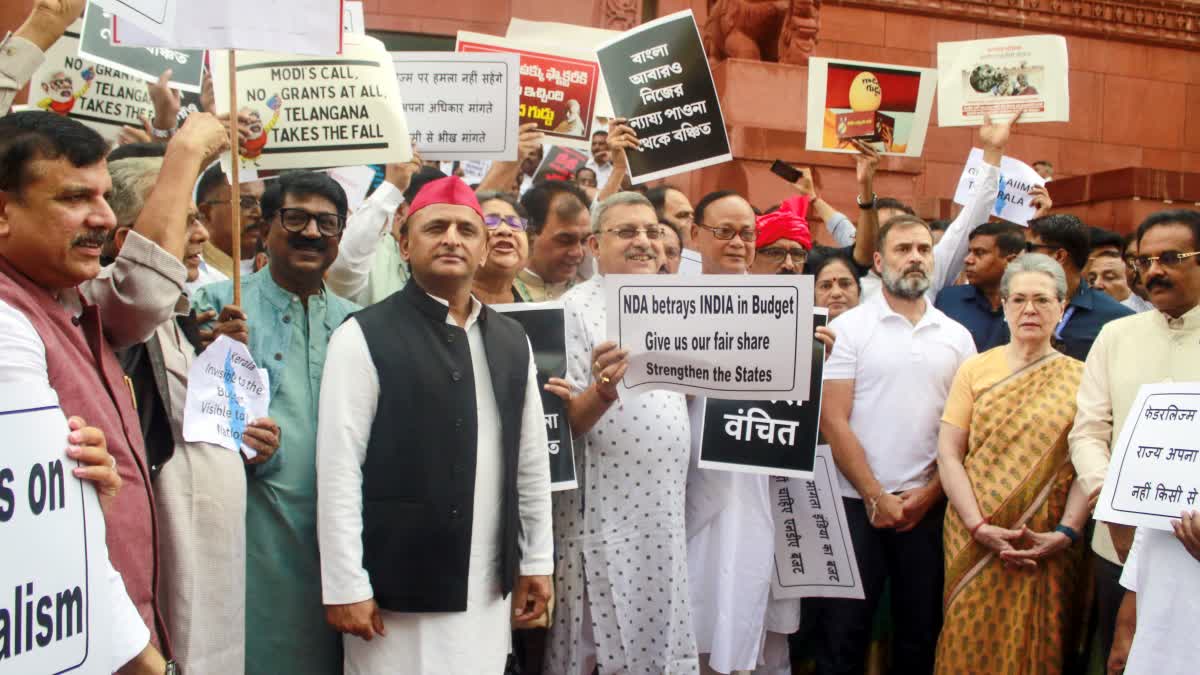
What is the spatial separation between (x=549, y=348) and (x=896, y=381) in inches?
62.2

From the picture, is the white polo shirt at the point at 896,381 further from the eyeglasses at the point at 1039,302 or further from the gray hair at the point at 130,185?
the gray hair at the point at 130,185

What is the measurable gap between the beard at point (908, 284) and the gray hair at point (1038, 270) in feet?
1.12

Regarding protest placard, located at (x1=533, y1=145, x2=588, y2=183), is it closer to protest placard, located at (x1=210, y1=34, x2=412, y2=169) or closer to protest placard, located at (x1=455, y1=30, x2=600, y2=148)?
protest placard, located at (x1=455, y1=30, x2=600, y2=148)

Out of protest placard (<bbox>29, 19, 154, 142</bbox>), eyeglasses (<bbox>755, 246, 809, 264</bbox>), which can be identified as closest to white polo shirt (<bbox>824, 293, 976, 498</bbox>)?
eyeglasses (<bbox>755, 246, 809, 264</bbox>)

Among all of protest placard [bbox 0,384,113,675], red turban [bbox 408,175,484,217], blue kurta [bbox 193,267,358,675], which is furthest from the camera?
red turban [bbox 408,175,484,217]

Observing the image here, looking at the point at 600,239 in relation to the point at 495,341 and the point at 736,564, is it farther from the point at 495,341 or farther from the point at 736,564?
the point at 736,564

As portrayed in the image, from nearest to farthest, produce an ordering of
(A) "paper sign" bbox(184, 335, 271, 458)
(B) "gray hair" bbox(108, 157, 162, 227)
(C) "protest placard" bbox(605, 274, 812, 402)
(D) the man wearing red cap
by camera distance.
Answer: (A) "paper sign" bbox(184, 335, 271, 458), (B) "gray hair" bbox(108, 157, 162, 227), (D) the man wearing red cap, (C) "protest placard" bbox(605, 274, 812, 402)

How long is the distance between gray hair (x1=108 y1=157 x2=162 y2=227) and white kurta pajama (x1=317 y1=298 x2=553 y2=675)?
664 millimetres

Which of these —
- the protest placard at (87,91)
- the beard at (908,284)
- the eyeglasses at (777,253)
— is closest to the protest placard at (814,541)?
the beard at (908,284)

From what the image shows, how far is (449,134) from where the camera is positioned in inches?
220

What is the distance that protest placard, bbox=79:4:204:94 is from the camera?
5270 millimetres

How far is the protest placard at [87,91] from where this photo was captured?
567 cm

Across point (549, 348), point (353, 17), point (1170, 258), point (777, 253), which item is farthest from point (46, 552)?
point (353, 17)

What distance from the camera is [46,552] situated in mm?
2117
